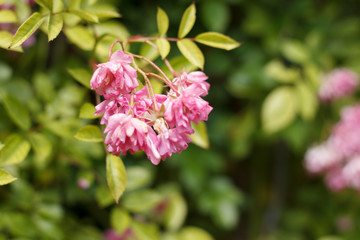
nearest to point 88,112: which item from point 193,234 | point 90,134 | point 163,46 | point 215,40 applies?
point 90,134

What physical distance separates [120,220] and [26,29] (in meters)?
0.57

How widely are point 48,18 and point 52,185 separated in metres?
0.82

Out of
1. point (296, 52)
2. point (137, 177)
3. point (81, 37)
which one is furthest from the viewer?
point (296, 52)

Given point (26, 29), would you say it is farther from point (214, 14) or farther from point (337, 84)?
point (337, 84)

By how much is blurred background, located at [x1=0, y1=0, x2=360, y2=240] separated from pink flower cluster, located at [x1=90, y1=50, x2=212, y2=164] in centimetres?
39

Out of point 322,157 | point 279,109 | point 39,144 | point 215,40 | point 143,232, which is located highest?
point 215,40

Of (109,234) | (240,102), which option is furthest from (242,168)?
(109,234)

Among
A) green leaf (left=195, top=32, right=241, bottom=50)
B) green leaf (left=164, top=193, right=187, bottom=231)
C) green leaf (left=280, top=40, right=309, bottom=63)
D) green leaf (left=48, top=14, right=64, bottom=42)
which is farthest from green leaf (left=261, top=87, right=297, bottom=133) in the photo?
green leaf (left=48, top=14, right=64, bottom=42)

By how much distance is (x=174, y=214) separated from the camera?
1.40m

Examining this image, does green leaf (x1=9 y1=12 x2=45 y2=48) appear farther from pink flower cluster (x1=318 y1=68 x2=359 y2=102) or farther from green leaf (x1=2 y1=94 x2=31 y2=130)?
pink flower cluster (x1=318 y1=68 x2=359 y2=102)

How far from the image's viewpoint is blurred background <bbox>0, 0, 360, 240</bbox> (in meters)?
1.07

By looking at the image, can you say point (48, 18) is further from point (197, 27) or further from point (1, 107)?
point (197, 27)

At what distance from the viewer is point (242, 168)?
2.29 m

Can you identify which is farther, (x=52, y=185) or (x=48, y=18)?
(x=52, y=185)
